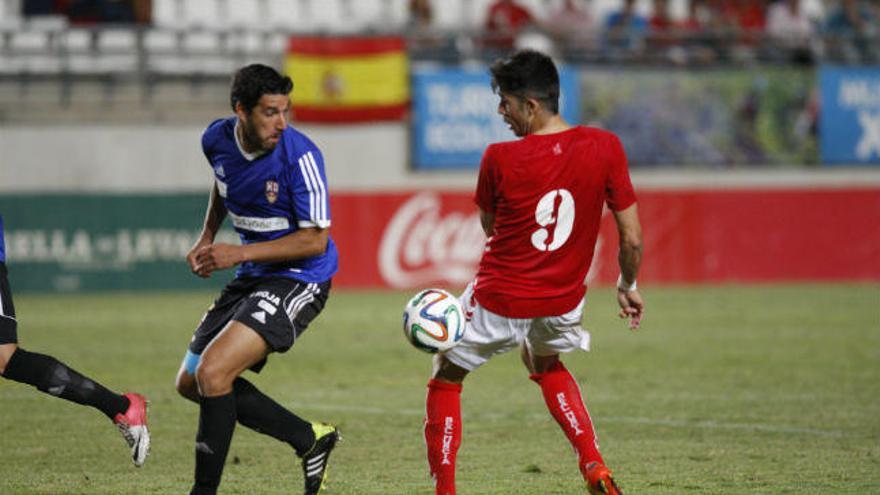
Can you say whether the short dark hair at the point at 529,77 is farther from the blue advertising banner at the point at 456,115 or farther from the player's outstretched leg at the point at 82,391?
the blue advertising banner at the point at 456,115

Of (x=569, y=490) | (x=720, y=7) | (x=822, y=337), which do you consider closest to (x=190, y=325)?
(x=822, y=337)

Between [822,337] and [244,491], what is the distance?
30.7 feet

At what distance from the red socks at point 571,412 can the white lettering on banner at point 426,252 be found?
14.7m

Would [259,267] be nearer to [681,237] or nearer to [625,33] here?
[681,237]

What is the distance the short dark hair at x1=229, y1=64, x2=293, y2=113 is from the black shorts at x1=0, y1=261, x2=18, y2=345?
63.5 inches

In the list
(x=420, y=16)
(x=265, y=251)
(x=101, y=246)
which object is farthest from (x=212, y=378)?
(x=420, y=16)

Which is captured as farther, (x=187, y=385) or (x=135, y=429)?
(x=135, y=429)

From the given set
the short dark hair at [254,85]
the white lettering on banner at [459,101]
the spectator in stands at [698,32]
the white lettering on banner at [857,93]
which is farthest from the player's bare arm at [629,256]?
the white lettering on banner at [857,93]

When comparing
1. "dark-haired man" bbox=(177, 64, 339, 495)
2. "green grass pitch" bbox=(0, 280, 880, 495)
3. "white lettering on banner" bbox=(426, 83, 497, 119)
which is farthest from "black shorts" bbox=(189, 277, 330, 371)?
"white lettering on banner" bbox=(426, 83, 497, 119)

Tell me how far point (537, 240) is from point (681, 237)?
16.5 meters

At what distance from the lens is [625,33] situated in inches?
953

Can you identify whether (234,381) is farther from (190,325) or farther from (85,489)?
(190,325)

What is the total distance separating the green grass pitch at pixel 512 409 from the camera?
7805 mm

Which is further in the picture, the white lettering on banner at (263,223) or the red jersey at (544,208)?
the white lettering on banner at (263,223)
